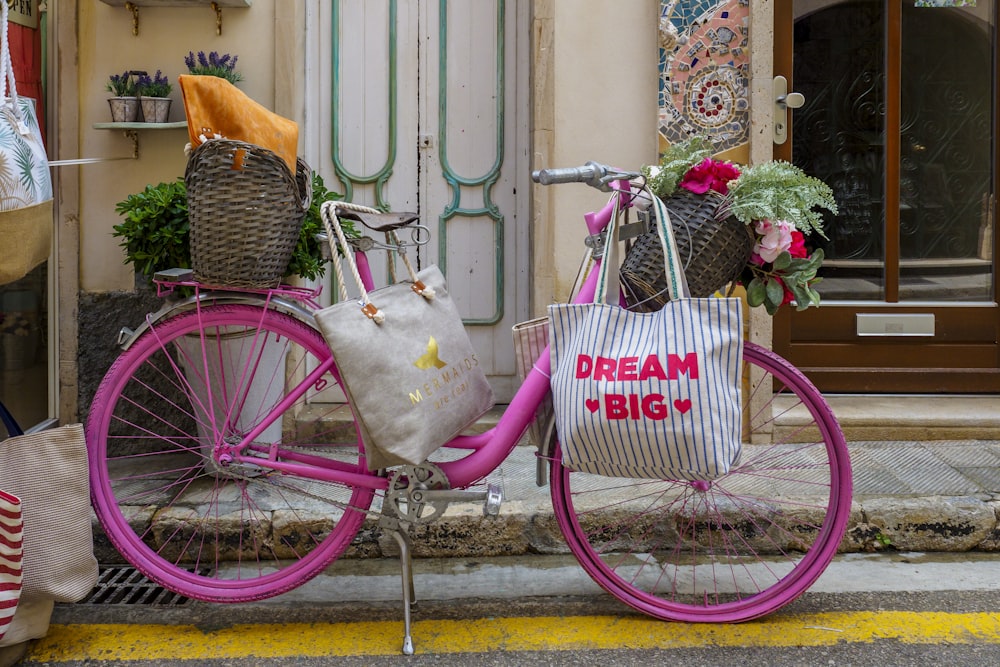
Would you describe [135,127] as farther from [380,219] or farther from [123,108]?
[380,219]

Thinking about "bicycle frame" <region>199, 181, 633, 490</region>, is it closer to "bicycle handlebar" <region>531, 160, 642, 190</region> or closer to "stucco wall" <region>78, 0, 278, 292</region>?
"bicycle handlebar" <region>531, 160, 642, 190</region>

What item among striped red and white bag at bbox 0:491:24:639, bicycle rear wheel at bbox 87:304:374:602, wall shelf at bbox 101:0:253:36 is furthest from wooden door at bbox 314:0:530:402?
striped red and white bag at bbox 0:491:24:639

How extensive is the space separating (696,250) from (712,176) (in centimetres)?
22

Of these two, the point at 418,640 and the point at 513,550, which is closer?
the point at 418,640

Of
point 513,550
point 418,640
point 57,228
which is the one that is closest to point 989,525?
point 513,550

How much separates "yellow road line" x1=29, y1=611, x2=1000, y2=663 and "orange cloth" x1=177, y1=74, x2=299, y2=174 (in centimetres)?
143

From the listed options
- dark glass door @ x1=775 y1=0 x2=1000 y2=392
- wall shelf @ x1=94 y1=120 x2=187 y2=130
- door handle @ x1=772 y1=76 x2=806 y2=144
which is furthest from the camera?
dark glass door @ x1=775 y1=0 x2=1000 y2=392

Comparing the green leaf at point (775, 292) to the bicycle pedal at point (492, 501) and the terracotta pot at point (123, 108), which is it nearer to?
the bicycle pedal at point (492, 501)

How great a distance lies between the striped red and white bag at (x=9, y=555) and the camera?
8.97 feet

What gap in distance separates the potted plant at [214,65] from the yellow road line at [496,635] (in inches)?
97.8

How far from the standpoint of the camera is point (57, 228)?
4.74 m

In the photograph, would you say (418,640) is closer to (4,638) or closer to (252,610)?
(252,610)

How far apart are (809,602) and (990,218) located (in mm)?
2740

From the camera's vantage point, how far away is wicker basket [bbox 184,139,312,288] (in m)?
2.94
